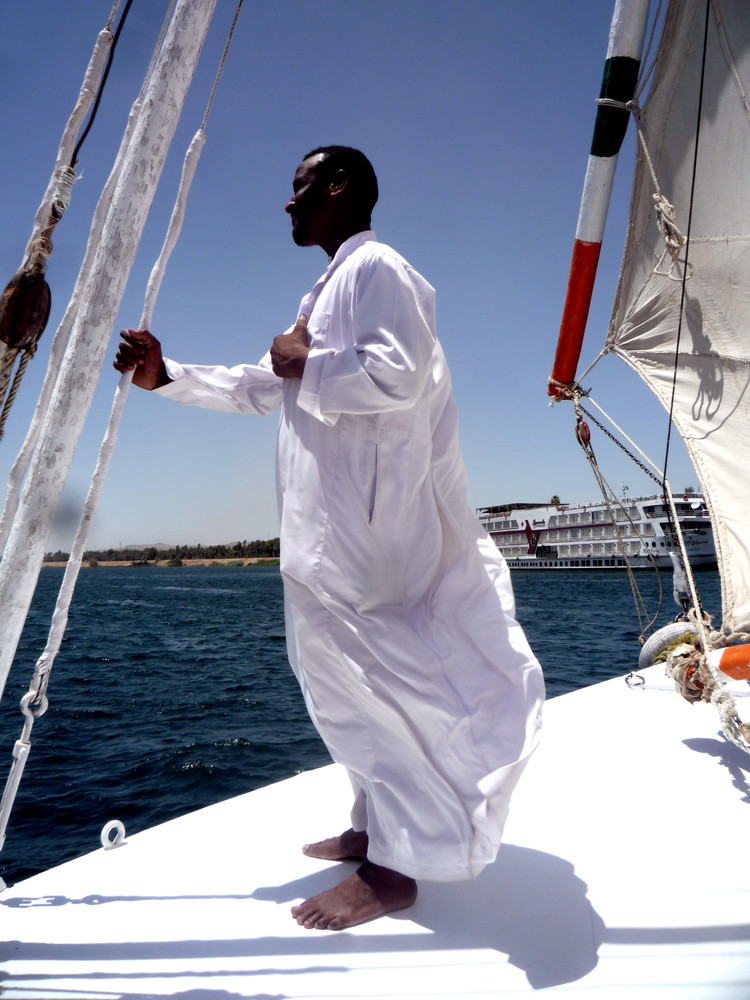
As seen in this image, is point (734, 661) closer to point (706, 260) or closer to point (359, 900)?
point (359, 900)

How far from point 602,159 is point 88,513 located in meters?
2.81

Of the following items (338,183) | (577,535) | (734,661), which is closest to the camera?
(338,183)

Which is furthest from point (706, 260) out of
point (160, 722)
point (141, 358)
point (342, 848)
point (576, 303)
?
point (160, 722)

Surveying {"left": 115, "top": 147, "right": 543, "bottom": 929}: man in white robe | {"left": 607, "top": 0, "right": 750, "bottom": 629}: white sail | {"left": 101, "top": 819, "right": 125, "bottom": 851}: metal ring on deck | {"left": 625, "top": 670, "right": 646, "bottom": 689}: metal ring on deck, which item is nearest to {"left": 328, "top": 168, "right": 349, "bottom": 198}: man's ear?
{"left": 115, "top": 147, "right": 543, "bottom": 929}: man in white robe

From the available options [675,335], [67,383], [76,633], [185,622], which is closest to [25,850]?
[67,383]

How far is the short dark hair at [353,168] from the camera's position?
135 centimetres

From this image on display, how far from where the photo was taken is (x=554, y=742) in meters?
2.21

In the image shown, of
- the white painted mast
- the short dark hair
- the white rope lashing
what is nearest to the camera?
the white painted mast

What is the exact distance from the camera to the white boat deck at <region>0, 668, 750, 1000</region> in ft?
3.24

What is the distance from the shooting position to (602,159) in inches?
115

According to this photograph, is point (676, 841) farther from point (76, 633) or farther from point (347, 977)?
point (76, 633)

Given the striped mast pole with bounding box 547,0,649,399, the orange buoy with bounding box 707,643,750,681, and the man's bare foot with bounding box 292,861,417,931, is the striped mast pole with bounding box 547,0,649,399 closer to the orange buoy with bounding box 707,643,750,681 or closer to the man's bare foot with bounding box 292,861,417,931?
the orange buoy with bounding box 707,643,750,681

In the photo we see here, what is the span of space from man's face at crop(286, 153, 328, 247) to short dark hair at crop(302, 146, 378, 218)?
0.6 inches

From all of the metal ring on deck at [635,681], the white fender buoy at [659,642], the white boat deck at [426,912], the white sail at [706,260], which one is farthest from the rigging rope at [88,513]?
the white fender buoy at [659,642]
